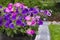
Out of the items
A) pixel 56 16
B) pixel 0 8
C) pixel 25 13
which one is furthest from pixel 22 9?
pixel 56 16

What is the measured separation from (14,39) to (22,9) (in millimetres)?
406

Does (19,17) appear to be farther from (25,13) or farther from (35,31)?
(35,31)

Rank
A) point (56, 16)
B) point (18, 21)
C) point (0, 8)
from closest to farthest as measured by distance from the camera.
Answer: point (18, 21) < point (0, 8) < point (56, 16)

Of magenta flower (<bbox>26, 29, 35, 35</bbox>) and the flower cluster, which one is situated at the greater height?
the flower cluster

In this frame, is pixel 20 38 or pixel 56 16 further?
pixel 56 16

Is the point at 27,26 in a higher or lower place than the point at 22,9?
lower

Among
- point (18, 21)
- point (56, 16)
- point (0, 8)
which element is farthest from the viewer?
point (56, 16)

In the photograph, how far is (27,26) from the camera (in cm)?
290

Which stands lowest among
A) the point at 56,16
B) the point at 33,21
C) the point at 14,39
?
the point at 56,16

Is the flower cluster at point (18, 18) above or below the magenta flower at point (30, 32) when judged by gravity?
above

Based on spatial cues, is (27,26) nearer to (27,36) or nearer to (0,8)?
(27,36)

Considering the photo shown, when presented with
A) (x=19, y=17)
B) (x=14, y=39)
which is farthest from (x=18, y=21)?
(x=14, y=39)

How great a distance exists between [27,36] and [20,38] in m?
0.10

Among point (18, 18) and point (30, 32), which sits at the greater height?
point (18, 18)
